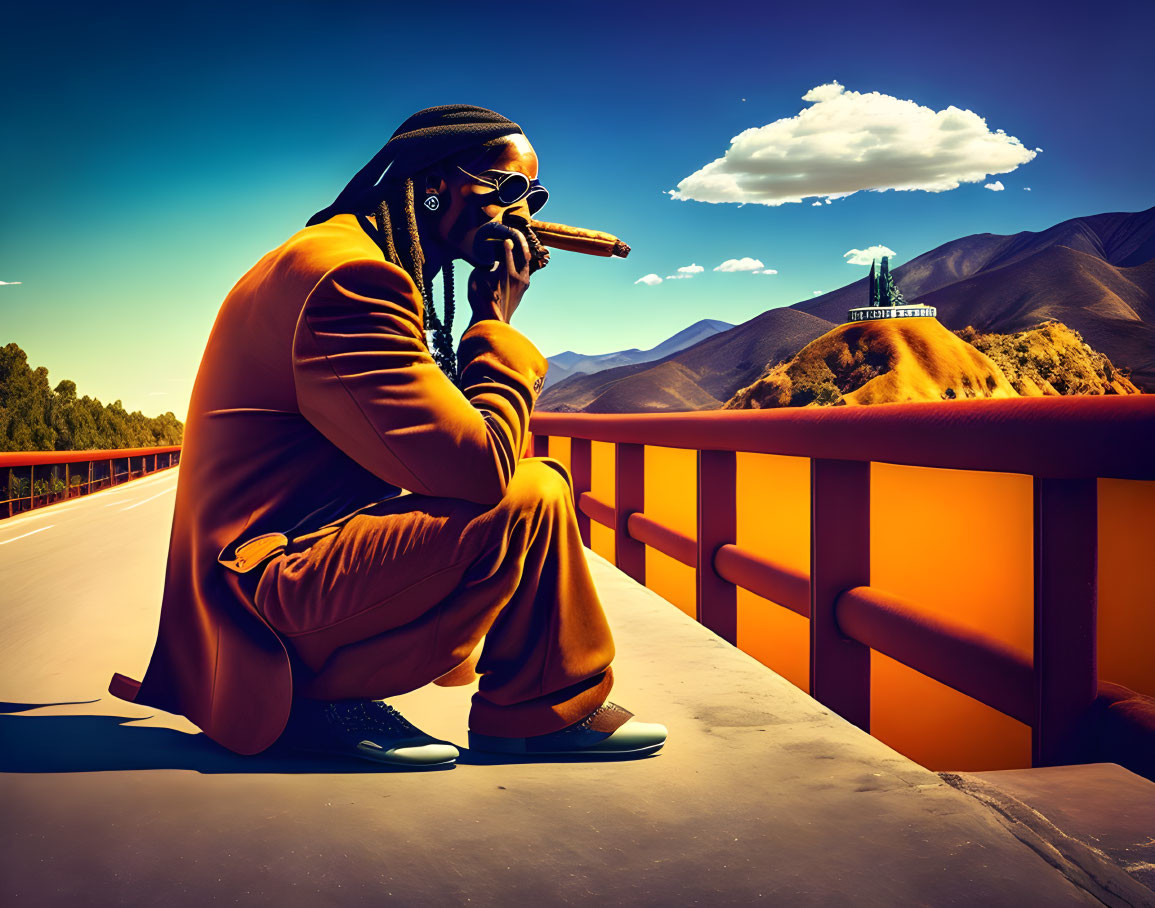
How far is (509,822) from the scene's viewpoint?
6.50ft

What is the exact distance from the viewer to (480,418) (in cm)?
213

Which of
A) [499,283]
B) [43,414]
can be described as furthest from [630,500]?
[43,414]

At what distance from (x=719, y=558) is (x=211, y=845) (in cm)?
255

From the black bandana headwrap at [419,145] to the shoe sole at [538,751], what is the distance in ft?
4.66

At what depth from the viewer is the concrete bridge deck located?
5.53 ft

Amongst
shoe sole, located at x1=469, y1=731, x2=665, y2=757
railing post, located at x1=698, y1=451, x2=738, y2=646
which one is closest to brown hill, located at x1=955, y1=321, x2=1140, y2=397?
railing post, located at x1=698, y1=451, x2=738, y2=646

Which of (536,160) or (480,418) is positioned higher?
(536,160)

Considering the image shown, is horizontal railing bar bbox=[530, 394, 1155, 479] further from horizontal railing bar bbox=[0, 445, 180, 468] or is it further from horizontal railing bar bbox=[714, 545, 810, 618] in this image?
horizontal railing bar bbox=[0, 445, 180, 468]

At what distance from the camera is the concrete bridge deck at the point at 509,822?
169 cm

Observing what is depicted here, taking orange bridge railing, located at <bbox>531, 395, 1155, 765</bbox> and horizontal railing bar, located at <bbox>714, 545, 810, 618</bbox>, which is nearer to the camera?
orange bridge railing, located at <bbox>531, 395, 1155, 765</bbox>

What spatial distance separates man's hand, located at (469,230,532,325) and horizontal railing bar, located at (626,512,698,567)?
83.5 inches

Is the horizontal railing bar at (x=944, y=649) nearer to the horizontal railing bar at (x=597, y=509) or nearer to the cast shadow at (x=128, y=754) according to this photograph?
the cast shadow at (x=128, y=754)

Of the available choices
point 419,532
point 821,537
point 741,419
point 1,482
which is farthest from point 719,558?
point 1,482

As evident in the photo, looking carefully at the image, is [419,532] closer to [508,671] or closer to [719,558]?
[508,671]
